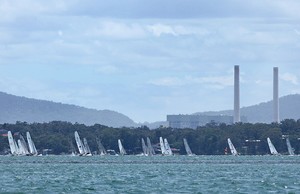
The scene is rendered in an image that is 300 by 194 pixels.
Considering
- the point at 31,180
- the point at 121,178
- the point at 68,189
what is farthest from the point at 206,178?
the point at 68,189

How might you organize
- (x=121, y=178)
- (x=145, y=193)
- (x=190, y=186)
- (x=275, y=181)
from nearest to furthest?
(x=145, y=193), (x=190, y=186), (x=275, y=181), (x=121, y=178)

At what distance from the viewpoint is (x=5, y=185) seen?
13450 centimetres

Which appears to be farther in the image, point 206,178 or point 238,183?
point 206,178

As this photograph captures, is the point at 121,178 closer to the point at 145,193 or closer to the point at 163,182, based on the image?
the point at 163,182

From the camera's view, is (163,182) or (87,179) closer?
(163,182)

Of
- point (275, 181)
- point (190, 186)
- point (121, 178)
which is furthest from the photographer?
point (121, 178)

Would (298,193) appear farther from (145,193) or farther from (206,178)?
(206,178)

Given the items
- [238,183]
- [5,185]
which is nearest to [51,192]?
[5,185]

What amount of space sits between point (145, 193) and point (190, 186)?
13264mm

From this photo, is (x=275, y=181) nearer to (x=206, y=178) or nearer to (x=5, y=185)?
(x=206, y=178)

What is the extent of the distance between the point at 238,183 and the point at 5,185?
2335cm

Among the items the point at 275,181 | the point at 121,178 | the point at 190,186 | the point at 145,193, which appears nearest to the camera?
the point at 145,193

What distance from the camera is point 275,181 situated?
14588 cm

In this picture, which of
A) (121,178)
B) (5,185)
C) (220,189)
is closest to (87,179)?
(121,178)
